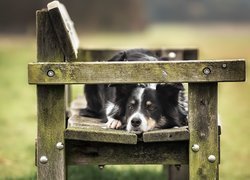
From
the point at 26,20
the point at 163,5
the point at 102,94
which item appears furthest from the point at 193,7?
the point at 102,94

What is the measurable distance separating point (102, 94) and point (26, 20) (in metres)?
22.8

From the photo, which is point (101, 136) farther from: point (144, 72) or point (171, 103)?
point (171, 103)

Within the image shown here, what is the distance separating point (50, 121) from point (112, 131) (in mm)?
395

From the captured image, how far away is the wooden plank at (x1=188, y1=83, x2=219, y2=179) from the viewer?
14.2 ft

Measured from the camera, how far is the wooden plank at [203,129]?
4.32 metres

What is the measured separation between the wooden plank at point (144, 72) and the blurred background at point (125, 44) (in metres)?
2.36

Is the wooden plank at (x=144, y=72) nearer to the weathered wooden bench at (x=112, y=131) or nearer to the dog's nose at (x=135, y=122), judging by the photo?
the weathered wooden bench at (x=112, y=131)

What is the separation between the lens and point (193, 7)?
42.1 m

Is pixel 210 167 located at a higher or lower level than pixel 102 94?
lower

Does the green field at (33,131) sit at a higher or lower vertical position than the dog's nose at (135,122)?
lower

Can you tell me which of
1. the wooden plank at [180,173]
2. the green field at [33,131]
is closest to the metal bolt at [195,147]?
the wooden plank at [180,173]

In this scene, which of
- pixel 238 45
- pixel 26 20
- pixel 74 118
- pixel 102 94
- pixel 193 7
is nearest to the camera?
pixel 74 118

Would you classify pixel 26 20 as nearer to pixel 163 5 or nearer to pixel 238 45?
pixel 238 45

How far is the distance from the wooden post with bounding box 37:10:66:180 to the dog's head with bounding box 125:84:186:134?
2.83 ft
